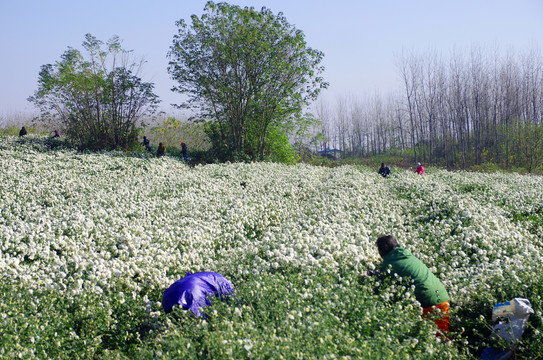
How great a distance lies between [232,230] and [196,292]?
4472 mm

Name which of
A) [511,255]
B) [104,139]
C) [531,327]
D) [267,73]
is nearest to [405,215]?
[511,255]

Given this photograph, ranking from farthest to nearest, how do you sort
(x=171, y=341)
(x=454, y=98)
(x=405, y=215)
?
1. (x=454, y=98)
2. (x=405, y=215)
3. (x=171, y=341)

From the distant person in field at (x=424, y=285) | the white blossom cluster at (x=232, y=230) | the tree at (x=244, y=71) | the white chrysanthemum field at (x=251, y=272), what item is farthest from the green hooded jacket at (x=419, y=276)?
the tree at (x=244, y=71)

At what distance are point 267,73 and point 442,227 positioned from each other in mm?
20543

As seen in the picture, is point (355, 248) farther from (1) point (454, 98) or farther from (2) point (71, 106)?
(1) point (454, 98)

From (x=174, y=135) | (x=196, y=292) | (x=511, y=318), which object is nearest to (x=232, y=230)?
(x=196, y=292)

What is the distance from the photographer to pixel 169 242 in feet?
26.9

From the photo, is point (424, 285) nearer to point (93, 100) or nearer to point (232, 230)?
point (232, 230)

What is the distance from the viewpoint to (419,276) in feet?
17.9

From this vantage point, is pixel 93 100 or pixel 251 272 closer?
pixel 251 272

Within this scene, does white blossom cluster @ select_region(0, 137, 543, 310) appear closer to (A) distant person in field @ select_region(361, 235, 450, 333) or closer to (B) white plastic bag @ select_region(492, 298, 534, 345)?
(A) distant person in field @ select_region(361, 235, 450, 333)

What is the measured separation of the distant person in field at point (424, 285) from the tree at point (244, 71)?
74.9 ft

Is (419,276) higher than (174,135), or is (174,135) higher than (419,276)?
(174,135)

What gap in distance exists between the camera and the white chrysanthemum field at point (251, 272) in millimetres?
4148
